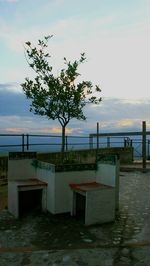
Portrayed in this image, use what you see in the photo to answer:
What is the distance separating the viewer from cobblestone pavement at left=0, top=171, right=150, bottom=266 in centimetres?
396

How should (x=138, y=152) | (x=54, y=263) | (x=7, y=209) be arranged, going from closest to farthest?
(x=54, y=263)
(x=7, y=209)
(x=138, y=152)

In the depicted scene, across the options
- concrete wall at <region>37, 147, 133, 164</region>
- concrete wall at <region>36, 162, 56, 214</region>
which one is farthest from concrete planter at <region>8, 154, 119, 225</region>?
concrete wall at <region>37, 147, 133, 164</region>

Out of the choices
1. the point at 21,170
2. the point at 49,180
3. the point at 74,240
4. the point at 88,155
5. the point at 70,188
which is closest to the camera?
the point at 74,240

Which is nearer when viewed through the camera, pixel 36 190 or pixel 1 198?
pixel 36 190

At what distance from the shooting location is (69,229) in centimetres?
516

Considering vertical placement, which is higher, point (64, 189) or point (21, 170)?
point (21, 170)

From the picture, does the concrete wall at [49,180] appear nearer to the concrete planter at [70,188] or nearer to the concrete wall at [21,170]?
the concrete planter at [70,188]

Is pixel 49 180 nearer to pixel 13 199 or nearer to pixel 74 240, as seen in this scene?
pixel 13 199

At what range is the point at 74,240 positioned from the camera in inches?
182

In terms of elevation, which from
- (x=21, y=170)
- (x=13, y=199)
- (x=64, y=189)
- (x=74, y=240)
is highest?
(x=21, y=170)

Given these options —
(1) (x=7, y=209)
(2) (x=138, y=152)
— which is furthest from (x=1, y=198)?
(2) (x=138, y=152)

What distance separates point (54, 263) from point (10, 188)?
2.75 m

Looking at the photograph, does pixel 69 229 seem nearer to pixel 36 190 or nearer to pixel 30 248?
pixel 30 248

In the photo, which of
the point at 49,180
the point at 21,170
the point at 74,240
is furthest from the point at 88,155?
the point at 74,240
